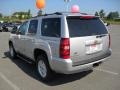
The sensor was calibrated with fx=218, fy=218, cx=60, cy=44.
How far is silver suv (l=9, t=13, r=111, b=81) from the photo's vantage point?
5348mm

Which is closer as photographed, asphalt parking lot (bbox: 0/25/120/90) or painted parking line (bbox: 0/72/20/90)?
Result: asphalt parking lot (bbox: 0/25/120/90)

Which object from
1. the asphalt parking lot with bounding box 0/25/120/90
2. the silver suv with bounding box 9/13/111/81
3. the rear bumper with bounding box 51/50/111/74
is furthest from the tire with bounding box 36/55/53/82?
the rear bumper with bounding box 51/50/111/74

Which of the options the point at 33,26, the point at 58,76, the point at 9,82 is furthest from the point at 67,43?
the point at 9,82

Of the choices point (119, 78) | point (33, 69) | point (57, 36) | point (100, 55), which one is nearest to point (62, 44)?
point (57, 36)

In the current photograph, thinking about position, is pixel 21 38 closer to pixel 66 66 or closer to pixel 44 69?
pixel 44 69

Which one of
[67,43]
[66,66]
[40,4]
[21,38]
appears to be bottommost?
[66,66]

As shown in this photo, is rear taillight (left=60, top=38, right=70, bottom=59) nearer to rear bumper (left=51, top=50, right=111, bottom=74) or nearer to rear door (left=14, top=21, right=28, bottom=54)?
rear bumper (left=51, top=50, right=111, bottom=74)

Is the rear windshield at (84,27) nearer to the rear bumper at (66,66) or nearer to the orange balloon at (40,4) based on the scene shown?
the rear bumper at (66,66)

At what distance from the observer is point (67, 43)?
17.3 feet

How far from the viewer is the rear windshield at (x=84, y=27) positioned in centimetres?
548

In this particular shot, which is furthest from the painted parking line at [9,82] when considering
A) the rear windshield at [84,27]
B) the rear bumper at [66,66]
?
the rear windshield at [84,27]

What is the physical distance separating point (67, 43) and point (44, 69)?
4.77 ft

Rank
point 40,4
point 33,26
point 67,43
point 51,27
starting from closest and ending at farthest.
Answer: point 67,43 < point 51,27 < point 33,26 < point 40,4

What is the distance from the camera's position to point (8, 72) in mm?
7496
